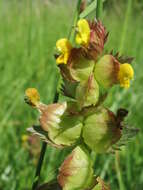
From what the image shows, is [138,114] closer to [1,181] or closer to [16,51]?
[1,181]

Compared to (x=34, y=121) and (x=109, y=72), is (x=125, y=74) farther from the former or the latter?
(x=34, y=121)

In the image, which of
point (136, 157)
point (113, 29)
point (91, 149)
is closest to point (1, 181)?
point (136, 157)

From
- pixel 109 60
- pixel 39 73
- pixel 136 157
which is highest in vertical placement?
pixel 109 60

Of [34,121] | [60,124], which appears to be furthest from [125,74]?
[34,121]

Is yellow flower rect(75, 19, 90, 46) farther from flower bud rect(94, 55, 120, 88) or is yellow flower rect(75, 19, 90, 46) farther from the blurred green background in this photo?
the blurred green background

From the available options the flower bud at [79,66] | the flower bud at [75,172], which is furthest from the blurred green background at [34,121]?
the flower bud at [79,66]

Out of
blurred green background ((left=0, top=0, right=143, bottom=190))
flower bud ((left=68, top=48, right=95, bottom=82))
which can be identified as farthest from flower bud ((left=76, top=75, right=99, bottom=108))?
blurred green background ((left=0, top=0, right=143, bottom=190))
